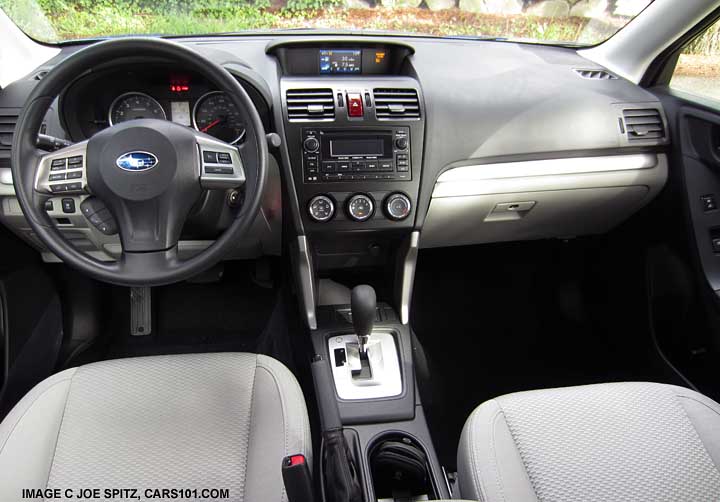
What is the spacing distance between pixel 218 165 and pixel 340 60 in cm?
72

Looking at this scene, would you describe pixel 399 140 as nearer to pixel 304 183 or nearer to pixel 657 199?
pixel 304 183

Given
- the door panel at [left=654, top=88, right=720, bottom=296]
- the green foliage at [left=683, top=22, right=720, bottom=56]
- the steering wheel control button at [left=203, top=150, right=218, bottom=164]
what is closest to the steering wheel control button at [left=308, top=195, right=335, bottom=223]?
the steering wheel control button at [left=203, top=150, right=218, bottom=164]

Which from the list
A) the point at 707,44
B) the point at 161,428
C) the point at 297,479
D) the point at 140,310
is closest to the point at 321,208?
the point at 161,428

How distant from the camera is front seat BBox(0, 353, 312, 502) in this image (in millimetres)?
1066

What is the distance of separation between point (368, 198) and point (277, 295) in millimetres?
880

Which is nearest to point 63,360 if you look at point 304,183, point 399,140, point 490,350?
point 304,183

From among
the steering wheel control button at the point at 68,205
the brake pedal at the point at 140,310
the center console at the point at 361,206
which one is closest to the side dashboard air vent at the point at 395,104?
the center console at the point at 361,206

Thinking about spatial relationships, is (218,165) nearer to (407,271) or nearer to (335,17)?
(407,271)

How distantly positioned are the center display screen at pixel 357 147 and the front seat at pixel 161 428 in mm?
671

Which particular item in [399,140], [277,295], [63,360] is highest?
[399,140]

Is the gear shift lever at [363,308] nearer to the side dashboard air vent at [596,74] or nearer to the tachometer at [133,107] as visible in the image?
the tachometer at [133,107]

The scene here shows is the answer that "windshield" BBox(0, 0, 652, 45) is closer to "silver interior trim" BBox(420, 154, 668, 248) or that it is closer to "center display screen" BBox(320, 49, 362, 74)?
"center display screen" BBox(320, 49, 362, 74)

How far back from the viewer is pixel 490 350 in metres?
2.28

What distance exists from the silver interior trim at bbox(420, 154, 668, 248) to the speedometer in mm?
670
